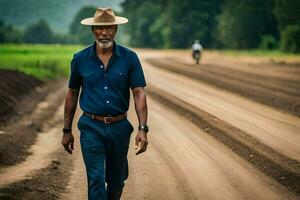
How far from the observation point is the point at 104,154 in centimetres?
565

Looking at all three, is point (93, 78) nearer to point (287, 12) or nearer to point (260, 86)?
point (260, 86)

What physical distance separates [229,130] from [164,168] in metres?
3.70

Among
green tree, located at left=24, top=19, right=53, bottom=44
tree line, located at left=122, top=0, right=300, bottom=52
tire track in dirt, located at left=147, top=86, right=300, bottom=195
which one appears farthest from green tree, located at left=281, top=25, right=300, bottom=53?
green tree, located at left=24, top=19, right=53, bottom=44

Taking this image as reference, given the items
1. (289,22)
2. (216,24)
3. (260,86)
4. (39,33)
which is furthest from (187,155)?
(39,33)

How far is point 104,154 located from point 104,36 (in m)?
1.10

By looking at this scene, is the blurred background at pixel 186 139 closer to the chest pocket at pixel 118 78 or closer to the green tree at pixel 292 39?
the chest pocket at pixel 118 78

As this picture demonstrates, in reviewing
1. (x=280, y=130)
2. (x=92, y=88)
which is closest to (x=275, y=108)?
(x=280, y=130)

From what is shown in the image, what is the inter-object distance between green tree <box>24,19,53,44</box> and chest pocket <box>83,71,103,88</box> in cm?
13956

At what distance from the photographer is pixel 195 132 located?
1312 cm

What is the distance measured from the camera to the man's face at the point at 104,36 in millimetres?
5582

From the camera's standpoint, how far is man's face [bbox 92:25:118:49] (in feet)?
18.3

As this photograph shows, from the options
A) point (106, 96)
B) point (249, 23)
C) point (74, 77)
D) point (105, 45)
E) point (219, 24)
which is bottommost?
point (219, 24)

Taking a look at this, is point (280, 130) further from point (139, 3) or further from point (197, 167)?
point (139, 3)

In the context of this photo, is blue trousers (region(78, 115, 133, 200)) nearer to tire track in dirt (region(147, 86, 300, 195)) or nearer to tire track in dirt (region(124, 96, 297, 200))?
tire track in dirt (region(124, 96, 297, 200))
